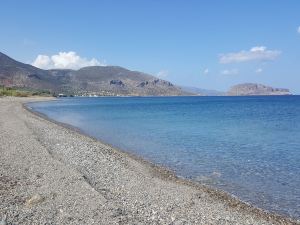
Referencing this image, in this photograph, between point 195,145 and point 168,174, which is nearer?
point 168,174

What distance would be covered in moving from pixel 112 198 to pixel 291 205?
24.3 feet

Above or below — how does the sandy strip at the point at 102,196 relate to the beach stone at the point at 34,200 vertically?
below

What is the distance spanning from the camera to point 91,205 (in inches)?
542

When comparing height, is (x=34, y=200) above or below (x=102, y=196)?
above

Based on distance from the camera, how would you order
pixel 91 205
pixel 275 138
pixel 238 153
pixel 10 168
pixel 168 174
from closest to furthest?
1. pixel 91 205
2. pixel 10 168
3. pixel 168 174
4. pixel 238 153
5. pixel 275 138

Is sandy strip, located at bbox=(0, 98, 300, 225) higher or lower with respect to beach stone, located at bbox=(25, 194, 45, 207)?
lower

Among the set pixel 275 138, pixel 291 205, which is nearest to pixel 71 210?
pixel 291 205

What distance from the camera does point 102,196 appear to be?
15062 millimetres

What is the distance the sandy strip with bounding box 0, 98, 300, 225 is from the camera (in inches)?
499

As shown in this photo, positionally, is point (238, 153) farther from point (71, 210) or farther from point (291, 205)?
point (71, 210)

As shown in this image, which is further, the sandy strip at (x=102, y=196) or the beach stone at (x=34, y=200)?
the beach stone at (x=34, y=200)

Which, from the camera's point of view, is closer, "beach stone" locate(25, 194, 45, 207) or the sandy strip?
the sandy strip

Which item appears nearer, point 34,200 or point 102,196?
point 34,200

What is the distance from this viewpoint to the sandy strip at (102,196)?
12.7 m
